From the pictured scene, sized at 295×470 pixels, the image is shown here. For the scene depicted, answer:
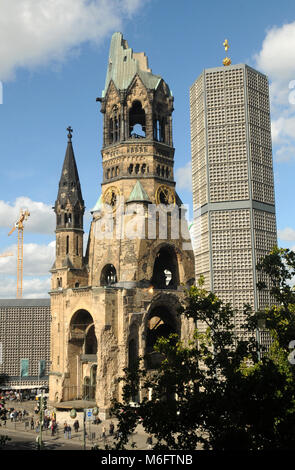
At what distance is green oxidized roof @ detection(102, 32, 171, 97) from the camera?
6306 cm

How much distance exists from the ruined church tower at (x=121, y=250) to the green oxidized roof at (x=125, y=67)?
135 millimetres

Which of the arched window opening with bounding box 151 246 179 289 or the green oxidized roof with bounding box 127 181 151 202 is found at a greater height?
the green oxidized roof with bounding box 127 181 151 202

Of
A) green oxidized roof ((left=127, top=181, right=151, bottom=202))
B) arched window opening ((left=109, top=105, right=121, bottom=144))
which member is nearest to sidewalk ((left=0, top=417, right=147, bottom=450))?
green oxidized roof ((left=127, top=181, right=151, bottom=202))

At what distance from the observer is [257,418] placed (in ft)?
59.6

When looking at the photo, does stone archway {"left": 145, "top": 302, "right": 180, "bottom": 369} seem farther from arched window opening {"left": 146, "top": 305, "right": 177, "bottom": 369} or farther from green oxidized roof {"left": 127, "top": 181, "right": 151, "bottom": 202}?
green oxidized roof {"left": 127, "top": 181, "right": 151, "bottom": 202}

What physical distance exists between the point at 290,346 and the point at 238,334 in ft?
47.4

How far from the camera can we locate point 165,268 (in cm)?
6291

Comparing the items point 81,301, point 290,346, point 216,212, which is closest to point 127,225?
point 81,301

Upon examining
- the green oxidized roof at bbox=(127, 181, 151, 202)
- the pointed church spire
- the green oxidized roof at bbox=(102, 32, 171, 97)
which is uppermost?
the green oxidized roof at bbox=(102, 32, 171, 97)

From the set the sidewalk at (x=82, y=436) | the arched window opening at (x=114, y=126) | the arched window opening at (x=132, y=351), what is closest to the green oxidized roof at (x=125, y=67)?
the arched window opening at (x=114, y=126)

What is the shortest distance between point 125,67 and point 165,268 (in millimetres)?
23948

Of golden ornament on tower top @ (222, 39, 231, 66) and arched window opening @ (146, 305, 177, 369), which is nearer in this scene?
golden ornament on tower top @ (222, 39, 231, 66)

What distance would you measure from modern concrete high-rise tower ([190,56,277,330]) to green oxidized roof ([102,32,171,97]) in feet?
72.2

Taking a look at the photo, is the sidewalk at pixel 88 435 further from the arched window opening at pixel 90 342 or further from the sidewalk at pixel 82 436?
the arched window opening at pixel 90 342
